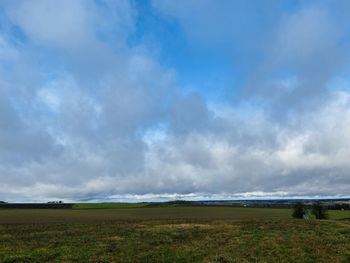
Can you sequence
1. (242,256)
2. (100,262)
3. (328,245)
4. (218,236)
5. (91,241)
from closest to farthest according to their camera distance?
1. (100,262)
2. (242,256)
3. (328,245)
4. (91,241)
5. (218,236)

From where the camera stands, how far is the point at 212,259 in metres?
24.3

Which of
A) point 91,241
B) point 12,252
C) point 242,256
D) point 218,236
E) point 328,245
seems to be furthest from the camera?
point 218,236

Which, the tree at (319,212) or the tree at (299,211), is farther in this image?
the tree at (299,211)

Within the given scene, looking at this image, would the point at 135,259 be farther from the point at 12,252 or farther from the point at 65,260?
the point at 12,252

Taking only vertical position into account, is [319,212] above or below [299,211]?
below

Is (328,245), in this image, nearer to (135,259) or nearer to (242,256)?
(242,256)

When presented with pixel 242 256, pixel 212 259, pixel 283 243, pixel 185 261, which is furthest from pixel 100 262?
pixel 283 243

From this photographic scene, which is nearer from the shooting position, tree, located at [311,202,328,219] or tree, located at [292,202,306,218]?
tree, located at [311,202,328,219]

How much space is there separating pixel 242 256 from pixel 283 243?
7.06 meters

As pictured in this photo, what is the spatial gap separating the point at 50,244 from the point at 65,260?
799 centimetres

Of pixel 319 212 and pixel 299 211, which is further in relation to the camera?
pixel 299 211

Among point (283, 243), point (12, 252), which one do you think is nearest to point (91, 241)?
point (12, 252)

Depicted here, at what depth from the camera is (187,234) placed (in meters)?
38.7

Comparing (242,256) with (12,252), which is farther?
(12,252)
